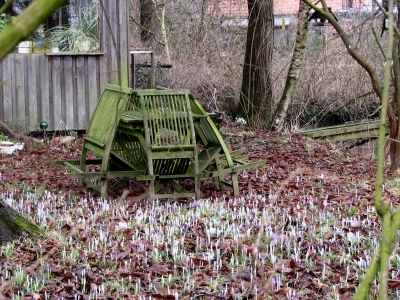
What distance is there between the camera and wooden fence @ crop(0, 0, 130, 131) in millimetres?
12688

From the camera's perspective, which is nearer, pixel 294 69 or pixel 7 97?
pixel 7 97

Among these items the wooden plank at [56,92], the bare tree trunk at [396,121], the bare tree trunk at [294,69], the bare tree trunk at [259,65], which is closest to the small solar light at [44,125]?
the wooden plank at [56,92]

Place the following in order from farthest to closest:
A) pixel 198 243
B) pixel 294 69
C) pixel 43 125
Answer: pixel 294 69 → pixel 43 125 → pixel 198 243

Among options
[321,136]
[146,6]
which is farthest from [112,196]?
[146,6]

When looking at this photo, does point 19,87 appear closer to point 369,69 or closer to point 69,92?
point 69,92

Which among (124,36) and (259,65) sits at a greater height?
(124,36)

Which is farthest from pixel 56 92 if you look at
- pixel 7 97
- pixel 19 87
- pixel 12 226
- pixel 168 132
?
pixel 12 226

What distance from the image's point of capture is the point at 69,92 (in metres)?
13.0

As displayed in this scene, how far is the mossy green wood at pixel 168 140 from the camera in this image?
7.74 m

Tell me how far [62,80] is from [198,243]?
316 inches

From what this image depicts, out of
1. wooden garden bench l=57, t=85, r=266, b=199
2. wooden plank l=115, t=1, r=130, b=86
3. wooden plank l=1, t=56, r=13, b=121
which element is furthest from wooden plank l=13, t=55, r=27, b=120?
wooden garden bench l=57, t=85, r=266, b=199

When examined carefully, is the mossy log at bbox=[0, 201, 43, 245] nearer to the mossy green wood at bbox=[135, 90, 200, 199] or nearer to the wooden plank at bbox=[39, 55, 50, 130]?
the mossy green wood at bbox=[135, 90, 200, 199]

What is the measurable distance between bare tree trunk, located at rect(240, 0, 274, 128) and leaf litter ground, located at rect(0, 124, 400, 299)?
617 cm

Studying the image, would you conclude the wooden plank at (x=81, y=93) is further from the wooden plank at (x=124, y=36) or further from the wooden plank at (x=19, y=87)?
the wooden plank at (x=19, y=87)
